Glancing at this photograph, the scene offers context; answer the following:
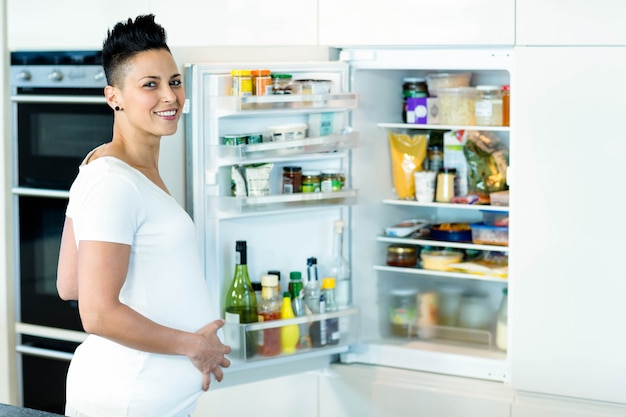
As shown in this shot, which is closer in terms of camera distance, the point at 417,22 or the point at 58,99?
the point at 417,22

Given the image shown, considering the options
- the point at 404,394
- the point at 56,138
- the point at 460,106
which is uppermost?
the point at 460,106

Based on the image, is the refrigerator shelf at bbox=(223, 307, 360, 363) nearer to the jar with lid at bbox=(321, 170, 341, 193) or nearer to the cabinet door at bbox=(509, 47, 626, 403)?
the jar with lid at bbox=(321, 170, 341, 193)

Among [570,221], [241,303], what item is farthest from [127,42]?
[570,221]

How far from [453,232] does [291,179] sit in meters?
0.72

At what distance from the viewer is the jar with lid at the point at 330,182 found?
277 cm

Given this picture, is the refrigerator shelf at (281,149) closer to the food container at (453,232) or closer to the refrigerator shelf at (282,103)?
the refrigerator shelf at (282,103)

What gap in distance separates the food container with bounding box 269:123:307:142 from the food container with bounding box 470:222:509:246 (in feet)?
2.54

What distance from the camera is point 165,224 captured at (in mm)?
1829

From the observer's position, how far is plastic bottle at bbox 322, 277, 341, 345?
2.82 m

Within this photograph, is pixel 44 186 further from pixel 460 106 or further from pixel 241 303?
pixel 460 106

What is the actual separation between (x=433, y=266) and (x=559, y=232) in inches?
24.9

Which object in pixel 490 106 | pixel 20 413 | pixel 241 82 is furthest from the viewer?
pixel 490 106

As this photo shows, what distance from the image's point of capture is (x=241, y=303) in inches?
104

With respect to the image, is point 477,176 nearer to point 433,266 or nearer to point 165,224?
point 433,266
